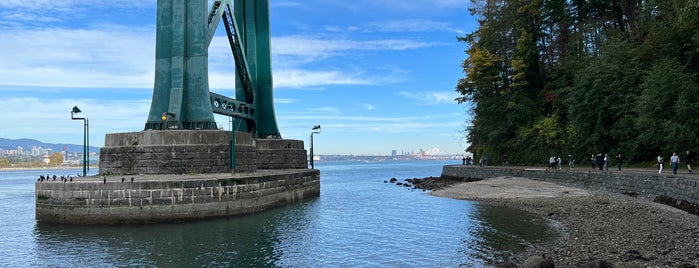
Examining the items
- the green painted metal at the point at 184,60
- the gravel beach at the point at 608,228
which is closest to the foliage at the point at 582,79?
the gravel beach at the point at 608,228

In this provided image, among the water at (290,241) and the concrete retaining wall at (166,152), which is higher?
the concrete retaining wall at (166,152)

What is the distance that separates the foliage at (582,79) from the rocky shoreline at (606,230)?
269 inches

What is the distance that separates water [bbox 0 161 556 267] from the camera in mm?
15383

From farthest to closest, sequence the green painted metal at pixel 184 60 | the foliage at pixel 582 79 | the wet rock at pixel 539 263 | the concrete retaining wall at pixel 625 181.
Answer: the green painted metal at pixel 184 60
the foliage at pixel 582 79
the concrete retaining wall at pixel 625 181
the wet rock at pixel 539 263

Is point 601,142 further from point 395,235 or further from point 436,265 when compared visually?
point 436,265

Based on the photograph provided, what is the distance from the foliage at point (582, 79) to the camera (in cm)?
3014

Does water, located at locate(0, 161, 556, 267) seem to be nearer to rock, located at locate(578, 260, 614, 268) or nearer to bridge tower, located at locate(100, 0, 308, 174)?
rock, located at locate(578, 260, 614, 268)

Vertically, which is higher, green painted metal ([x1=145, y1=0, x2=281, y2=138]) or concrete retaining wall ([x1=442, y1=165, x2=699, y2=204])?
green painted metal ([x1=145, y1=0, x2=281, y2=138])

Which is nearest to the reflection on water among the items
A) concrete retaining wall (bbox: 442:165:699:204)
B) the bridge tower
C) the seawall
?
concrete retaining wall (bbox: 442:165:699:204)

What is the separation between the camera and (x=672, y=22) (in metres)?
32.0

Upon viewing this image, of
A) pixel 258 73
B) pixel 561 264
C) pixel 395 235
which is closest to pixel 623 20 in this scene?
pixel 258 73

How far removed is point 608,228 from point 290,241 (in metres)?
11.6

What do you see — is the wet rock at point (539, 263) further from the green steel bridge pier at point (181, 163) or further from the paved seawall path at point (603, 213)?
the green steel bridge pier at point (181, 163)

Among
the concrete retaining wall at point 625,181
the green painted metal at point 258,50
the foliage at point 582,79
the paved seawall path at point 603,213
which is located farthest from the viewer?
the green painted metal at point 258,50
